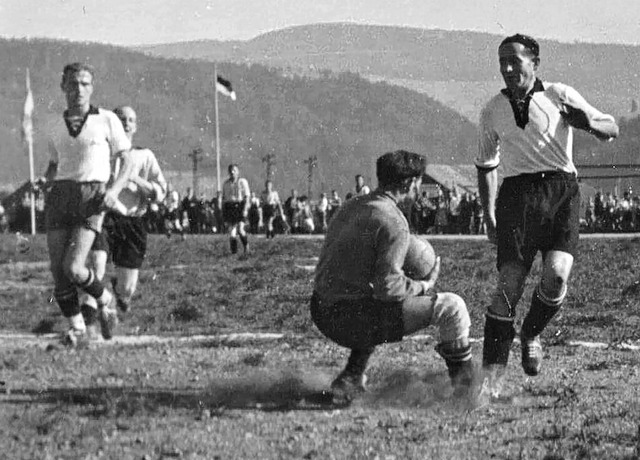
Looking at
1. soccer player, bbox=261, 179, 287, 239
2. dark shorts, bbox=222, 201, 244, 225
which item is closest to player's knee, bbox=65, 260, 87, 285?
dark shorts, bbox=222, 201, 244, 225

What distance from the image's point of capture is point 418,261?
7.63 m

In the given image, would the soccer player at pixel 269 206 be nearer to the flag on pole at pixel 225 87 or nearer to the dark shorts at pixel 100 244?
the flag on pole at pixel 225 87

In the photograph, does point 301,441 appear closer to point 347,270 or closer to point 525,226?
point 347,270

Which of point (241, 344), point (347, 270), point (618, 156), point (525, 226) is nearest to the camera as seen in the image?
point (347, 270)

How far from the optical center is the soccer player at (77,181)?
10.2 metres

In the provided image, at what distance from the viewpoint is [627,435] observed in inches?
245

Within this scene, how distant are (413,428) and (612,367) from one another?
9.06 feet

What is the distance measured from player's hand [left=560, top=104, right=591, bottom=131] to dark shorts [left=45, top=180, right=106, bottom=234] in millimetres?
3636

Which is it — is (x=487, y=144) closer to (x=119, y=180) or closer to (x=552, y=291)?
(x=552, y=291)

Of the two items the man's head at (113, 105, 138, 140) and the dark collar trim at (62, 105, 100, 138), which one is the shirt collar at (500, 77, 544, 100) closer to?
the dark collar trim at (62, 105, 100, 138)

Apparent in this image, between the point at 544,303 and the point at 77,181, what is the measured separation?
361 centimetres

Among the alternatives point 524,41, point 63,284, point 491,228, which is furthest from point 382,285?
point 63,284

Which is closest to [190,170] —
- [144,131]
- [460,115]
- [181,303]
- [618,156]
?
[144,131]

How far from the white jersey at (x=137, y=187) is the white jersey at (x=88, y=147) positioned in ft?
5.17
